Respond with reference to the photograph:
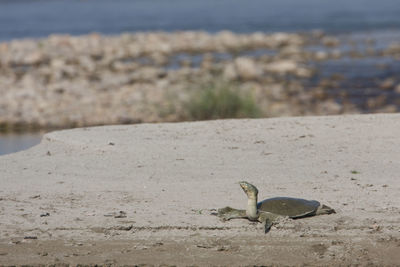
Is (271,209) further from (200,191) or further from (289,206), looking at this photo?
(200,191)

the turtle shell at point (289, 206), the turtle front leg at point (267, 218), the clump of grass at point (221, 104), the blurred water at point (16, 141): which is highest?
the clump of grass at point (221, 104)

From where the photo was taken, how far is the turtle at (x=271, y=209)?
5145 millimetres

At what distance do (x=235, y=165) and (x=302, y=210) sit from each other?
1.47 metres

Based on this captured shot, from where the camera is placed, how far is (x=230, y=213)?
17.2ft

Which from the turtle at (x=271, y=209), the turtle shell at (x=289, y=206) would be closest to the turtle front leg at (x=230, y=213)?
the turtle at (x=271, y=209)

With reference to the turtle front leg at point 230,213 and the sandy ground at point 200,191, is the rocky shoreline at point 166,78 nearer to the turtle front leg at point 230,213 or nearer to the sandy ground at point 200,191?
the sandy ground at point 200,191

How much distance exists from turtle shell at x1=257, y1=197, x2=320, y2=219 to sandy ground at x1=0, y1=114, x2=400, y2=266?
0.07 m

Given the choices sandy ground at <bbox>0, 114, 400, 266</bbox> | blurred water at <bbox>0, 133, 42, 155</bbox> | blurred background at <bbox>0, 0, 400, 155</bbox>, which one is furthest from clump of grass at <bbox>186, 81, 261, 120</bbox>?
sandy ground at <bbox>0, 114, 400, 266</bbox>

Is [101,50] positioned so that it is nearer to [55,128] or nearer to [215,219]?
[55,128]

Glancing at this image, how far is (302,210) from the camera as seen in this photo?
17.0 feet

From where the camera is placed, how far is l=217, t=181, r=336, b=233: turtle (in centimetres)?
514

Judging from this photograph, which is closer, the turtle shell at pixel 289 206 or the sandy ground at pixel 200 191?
the sandy ground at pixel 200 191

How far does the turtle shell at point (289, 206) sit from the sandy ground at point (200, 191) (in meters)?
0.07

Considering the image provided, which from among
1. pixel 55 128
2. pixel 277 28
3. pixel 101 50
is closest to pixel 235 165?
pixel 55 128
